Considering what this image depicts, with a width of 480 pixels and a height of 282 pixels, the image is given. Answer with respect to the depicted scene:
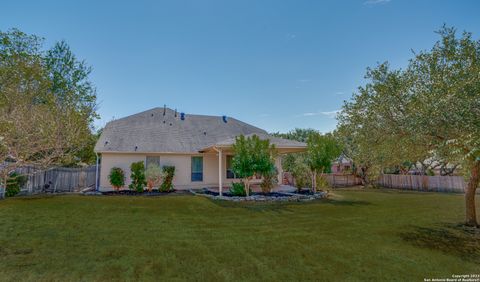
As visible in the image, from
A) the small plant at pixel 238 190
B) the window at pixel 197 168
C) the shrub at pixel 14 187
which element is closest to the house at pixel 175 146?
the window at pixel 197 168

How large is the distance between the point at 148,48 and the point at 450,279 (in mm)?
15993

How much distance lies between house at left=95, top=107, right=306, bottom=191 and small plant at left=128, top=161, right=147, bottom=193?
114 cm

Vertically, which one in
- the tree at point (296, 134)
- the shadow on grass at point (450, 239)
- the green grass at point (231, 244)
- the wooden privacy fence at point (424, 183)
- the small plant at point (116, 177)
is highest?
the tree at point (296, 134)

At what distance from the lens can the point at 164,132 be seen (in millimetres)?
18953

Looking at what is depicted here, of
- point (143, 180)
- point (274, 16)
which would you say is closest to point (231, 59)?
point (274, 16)

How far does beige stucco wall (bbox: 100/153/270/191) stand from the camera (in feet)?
52.5

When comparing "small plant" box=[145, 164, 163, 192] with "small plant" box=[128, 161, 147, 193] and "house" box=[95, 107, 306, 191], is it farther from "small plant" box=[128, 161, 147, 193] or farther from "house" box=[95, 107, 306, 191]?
"house" box=[95, 107, 306, 191]

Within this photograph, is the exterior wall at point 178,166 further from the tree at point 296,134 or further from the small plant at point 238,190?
the tree at point 296,134

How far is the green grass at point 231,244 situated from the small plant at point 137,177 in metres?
5.07

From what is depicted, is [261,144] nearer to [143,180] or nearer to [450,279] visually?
[143,180]

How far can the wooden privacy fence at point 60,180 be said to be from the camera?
15.7 metres

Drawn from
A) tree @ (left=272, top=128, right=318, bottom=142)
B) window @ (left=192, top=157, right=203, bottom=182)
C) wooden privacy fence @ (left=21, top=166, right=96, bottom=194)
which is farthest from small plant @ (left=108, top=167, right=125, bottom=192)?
tree @ (left=272, top=128, right=318, bottom=142)

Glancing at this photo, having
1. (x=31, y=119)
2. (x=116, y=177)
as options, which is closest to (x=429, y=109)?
(x=31, y=119)

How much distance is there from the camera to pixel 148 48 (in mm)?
15141
